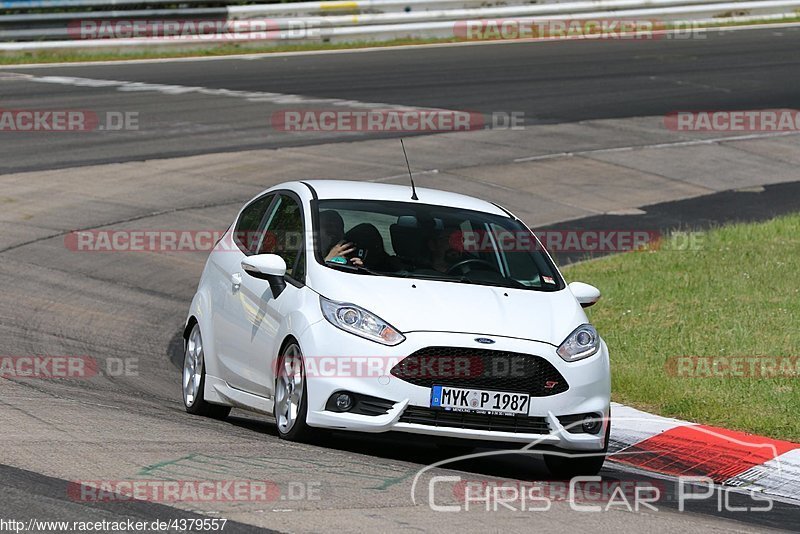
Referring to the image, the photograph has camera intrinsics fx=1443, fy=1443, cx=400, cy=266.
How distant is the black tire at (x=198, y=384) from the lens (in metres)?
10.1

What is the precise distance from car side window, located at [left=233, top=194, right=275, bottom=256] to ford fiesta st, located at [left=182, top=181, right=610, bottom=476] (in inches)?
0.9

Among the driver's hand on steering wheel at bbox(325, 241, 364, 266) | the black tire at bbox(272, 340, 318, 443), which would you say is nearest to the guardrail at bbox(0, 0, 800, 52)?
the driver's hand on steering wheel at bbox(325, 241, 364, 266)

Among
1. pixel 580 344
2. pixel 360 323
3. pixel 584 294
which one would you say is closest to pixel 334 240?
pixel 360 323

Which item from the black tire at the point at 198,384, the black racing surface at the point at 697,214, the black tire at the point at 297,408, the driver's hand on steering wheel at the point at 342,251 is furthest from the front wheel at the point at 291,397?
the black racing surface at the point at 697,214

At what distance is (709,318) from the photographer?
13.1 metres

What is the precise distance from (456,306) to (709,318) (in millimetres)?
5201

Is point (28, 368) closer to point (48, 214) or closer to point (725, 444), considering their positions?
point (725, 444)

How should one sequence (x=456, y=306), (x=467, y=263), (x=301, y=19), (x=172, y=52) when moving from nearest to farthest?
(x=456, y=306), (x=467, y=263), (x=172, y=52), (x=301, y=19)

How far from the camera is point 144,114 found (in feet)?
81.7

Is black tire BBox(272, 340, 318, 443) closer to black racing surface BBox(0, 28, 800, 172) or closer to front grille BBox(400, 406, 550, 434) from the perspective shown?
front grille BBox(400, 406, 550, 434)

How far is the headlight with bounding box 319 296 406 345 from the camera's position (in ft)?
26.9

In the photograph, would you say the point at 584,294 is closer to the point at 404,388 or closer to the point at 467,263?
the point at 467,263

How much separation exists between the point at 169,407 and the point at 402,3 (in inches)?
978

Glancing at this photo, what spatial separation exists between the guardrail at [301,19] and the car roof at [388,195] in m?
21.7
